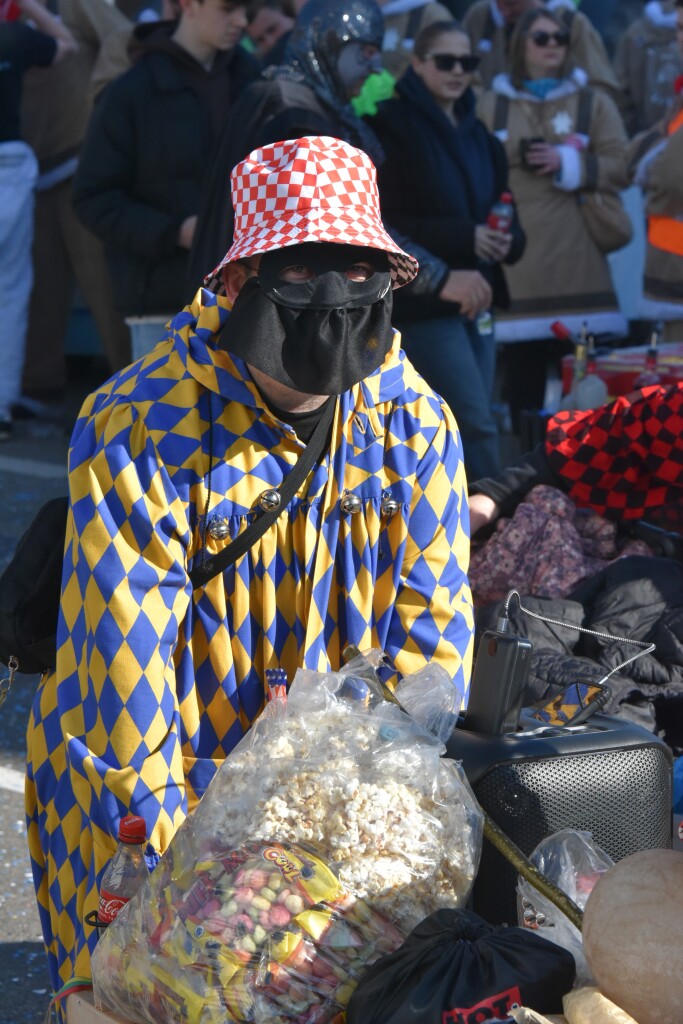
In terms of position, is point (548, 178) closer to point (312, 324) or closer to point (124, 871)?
point (312, 324)

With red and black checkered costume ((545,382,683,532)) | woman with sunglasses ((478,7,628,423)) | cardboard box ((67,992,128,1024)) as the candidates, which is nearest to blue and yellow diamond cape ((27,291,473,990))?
cardboard box ((67,992,128,1024))

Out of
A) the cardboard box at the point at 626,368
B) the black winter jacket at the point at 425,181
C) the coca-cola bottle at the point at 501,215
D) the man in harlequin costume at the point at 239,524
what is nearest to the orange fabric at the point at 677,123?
the coca-cola bottle at the point at 501,215

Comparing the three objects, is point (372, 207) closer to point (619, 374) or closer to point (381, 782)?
point (381, 782)

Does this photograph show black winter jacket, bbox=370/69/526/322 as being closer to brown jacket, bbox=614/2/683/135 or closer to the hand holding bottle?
the hand holding bottle

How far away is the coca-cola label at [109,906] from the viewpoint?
1.92 meters

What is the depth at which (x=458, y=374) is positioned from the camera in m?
5.68

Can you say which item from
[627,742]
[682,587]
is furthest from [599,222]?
[627,742]

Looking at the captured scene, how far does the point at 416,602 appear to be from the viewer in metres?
2.48

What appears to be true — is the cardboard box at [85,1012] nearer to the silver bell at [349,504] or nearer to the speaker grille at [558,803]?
the speaker grille at [558,803]

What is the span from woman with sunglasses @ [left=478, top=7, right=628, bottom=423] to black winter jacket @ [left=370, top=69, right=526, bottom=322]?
1.64 metres

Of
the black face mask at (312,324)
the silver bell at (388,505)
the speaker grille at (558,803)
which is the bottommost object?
the speaker grille at (558,803)

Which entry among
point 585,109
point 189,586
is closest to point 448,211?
point 585,109

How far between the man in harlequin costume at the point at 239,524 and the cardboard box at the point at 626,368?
9.19ft

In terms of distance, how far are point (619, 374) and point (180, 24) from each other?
2487 millimetres
